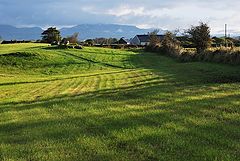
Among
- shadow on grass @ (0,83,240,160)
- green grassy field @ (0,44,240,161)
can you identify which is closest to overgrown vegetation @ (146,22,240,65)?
green grassy field @ (0,44,240,161)

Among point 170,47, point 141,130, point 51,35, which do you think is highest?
point 51,35

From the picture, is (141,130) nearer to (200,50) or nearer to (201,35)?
(200,50)

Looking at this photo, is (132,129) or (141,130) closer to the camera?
(141,130)

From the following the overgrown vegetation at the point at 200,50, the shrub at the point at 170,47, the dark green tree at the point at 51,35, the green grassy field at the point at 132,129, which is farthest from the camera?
the dark green tree at the point at 51,35

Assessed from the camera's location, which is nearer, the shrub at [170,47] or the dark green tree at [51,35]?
the shrub at [170,47]

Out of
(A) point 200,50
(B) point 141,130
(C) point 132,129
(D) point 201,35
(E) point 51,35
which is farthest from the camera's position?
(E) point 51,35

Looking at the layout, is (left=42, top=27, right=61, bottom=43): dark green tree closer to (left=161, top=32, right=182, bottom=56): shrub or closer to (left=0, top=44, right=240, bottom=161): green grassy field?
(left=161, top=32, right=182, bottom=56): shrub

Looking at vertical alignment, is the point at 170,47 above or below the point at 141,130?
below

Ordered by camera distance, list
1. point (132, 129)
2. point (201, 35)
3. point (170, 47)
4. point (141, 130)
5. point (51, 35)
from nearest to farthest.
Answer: point (141, 130), point (132, 129), point (201, 35), point (170, 47), point (51, 35)

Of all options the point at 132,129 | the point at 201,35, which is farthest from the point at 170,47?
the point at 132,129

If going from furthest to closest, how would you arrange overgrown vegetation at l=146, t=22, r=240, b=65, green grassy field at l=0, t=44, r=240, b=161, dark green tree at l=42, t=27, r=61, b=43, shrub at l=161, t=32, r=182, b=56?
dark green tree at l=42, t=27, r=61, b=43, shrub at l=161, t=32, r=182, b=56, overgrown vegetation at l=146, t=22, r=240, b=65, green grassy field at l=0, t=44, r=240, b=161

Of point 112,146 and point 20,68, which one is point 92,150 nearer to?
point 112,146

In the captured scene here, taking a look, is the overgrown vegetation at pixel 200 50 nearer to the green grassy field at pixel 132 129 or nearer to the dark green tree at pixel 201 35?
the dark green tree at pixel 201 35

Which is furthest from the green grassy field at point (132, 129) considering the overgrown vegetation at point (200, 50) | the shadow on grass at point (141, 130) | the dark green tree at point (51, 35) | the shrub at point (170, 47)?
the dark green tree at point (51, 35)
